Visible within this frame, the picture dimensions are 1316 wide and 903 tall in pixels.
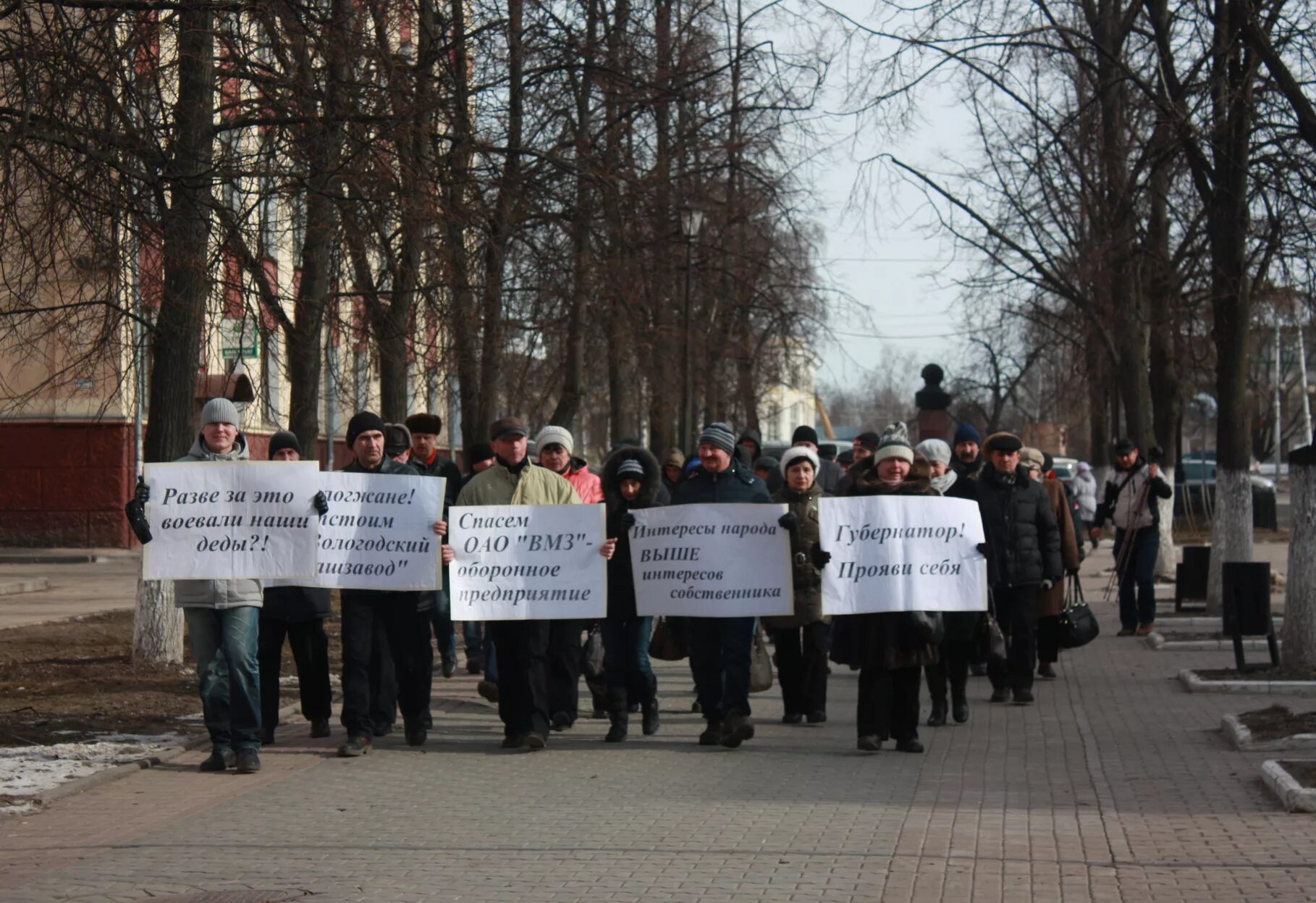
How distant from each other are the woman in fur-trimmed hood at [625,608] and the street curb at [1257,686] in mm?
4300

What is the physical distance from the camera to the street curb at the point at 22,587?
2327 centimetres

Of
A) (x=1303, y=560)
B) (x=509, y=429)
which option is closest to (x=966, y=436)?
(x=1303, y=560)

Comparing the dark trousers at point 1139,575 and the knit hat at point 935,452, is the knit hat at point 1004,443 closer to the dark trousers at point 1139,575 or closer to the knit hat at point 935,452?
the knit hat at point 935,452

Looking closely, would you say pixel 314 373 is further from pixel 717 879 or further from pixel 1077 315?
pixel 1077 315

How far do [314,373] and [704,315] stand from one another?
17.0m

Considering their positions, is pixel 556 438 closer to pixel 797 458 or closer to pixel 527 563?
pixel 527 563

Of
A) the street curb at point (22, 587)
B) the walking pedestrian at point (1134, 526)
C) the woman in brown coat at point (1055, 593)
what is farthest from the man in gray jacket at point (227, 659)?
the street curb at point (22, 587)

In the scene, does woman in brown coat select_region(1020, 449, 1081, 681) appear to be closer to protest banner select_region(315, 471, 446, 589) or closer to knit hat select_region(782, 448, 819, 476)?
knit hat select_region(782, 448, 819, 476)

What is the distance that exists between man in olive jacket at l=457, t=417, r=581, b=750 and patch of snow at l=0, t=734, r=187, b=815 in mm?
1883

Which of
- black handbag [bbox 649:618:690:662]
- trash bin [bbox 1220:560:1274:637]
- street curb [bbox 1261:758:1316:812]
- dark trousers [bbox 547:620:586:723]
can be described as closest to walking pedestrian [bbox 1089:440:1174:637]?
trash bin [bbox 1220:560:1274:637]

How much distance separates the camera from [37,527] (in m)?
31.5

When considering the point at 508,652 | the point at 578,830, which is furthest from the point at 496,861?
the point at 508,652

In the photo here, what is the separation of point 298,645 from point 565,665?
160 cm

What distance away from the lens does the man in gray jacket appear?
9.56 m
